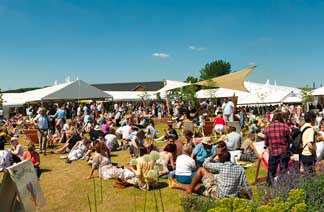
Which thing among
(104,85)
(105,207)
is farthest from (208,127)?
(104,85)

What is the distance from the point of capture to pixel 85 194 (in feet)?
18.2

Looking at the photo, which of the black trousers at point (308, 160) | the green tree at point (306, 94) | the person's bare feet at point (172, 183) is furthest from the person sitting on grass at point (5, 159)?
the green tree at point (306, 94)

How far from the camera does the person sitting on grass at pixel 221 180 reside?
15.0ft

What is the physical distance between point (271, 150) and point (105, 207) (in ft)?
9.50

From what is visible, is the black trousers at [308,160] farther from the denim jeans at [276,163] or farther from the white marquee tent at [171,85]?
the white marquee tent at [171,85]

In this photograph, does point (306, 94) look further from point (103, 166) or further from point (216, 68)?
point (216, 68)

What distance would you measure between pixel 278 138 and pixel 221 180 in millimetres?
1137

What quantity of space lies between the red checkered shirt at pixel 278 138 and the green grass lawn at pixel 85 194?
5.22 ft

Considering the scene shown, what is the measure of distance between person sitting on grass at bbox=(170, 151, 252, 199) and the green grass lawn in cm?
41

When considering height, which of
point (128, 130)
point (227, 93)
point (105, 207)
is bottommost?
point (105, 207)

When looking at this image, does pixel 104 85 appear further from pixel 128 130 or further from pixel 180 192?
pixel 180 192

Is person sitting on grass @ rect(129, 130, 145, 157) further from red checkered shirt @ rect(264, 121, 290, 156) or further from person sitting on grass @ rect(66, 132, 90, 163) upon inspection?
red checkered shirt @ rect(264, 121, 290, 156)

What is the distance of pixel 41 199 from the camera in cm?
279

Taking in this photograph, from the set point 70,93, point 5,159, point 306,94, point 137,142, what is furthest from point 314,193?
point 306,94
